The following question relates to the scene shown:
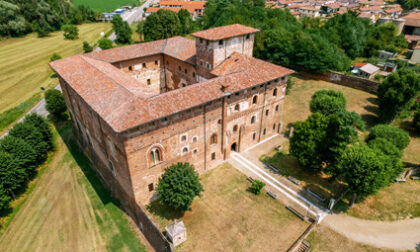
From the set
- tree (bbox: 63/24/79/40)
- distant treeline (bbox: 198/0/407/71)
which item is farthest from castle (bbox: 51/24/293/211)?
tree (bbox: 63/24/79/40)

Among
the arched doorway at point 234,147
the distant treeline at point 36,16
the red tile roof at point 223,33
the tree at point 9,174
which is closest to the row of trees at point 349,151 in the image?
the arched doorway at point 234,147

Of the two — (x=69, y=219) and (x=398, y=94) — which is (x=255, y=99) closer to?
(x=398, y=94)

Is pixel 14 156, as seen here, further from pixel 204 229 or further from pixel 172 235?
pixel 204 229

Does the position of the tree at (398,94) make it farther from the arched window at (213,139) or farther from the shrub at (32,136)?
the shrub at (32,136)

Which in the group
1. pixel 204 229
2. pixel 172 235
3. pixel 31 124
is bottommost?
pixel 204 229

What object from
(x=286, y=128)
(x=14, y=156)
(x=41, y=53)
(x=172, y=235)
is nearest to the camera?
(x=172, y=235)

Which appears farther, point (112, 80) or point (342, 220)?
Answer: point (112, 80)

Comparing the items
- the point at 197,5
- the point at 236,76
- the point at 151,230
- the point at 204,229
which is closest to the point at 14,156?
the point at 151,230
